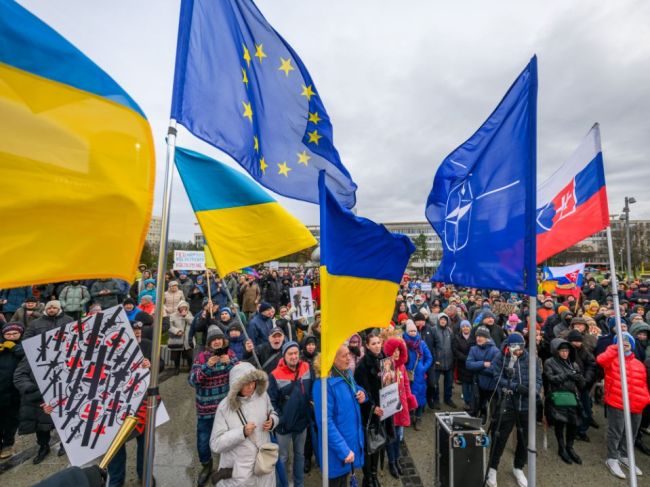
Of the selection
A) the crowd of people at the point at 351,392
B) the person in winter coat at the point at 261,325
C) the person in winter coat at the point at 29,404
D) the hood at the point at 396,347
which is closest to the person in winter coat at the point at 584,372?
the crowd of people at the point at 351,392

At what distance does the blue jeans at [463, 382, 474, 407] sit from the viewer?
6922 mm

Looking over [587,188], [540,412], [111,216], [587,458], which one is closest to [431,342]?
[540,412]

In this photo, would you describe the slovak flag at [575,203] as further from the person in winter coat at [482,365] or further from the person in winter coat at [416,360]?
the person in winter coat at [416,360]

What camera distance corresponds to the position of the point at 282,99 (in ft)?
→ 13.1

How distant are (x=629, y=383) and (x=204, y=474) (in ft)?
21.1

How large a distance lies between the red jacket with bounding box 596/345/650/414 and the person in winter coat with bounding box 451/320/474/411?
217 centimetres

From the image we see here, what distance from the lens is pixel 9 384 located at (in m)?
4.80

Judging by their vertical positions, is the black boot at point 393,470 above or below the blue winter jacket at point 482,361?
below

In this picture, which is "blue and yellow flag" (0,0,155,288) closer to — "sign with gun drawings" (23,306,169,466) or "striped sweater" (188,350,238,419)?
"sign with gun drawings" (23,306,169,466)

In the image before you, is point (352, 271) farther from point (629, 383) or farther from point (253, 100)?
point (629, 383)

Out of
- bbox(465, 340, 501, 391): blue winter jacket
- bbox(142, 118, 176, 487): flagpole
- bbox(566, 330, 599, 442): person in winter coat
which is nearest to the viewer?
bbox(142, 118, 176, 487): flagpole

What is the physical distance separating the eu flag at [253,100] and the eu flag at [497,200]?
59.5 inches

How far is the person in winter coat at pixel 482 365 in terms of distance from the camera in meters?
5.74

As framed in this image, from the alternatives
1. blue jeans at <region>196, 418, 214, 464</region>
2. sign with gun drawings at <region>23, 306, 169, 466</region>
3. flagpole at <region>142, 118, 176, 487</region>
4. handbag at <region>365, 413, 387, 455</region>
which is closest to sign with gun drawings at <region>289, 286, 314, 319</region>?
blue jeans at <region>196, 418, 214, 464</region>
